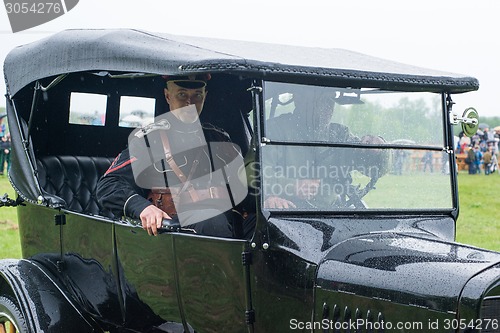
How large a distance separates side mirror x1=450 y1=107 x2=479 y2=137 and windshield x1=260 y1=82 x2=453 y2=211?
92 mm

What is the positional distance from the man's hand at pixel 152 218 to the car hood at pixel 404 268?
86 cm

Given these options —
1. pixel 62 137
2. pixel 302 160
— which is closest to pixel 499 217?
pixel 62 137

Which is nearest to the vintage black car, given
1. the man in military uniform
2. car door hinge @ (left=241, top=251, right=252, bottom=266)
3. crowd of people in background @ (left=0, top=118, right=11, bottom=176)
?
car door hinge @ (left=241, top=251, right=252, bottom=266)

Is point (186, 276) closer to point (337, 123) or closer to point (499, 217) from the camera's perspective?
point (337, 123)

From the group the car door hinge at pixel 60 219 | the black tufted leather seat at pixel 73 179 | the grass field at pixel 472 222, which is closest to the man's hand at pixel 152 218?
the car door hinge at pixel 60 219

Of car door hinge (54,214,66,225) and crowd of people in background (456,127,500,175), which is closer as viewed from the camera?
car door hinge (54,214,66,225)

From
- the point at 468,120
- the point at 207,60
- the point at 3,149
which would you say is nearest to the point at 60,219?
the point at 207,60

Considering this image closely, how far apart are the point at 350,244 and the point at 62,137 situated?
2.63 metres

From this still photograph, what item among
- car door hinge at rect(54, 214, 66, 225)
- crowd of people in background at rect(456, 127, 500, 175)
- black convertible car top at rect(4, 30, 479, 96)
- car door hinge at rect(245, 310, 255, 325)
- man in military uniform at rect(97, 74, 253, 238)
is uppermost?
black convertible car top at rect(4, 30, 479, 96)

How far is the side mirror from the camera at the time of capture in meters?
4.05

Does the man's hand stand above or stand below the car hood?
above

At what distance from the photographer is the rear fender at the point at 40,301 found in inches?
166

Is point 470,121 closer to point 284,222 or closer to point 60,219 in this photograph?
point 284,222

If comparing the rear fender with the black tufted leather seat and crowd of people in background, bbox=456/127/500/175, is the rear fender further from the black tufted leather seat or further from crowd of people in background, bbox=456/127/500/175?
crowd of people in background, bbox=456/127/500/175
